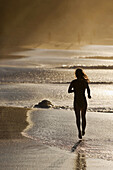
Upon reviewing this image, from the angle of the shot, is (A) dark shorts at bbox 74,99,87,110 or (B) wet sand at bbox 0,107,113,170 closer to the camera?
(B) wet sand at bbox 0,107,113,170

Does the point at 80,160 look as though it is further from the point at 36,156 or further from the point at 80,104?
the point at 80,104

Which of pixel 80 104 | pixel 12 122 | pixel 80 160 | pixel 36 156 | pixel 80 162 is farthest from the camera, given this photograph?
pixel 12 122

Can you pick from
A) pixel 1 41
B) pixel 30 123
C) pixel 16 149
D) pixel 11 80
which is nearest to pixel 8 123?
pixel 30 123

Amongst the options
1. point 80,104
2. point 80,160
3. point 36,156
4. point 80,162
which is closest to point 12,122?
point 80,104

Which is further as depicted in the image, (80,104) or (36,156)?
(80,104)

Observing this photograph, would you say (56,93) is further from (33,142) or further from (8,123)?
(33,142)

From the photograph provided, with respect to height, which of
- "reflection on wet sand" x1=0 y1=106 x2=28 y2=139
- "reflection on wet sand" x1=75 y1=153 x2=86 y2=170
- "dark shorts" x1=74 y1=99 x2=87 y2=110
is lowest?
"reflection on wet sand" x1=75 y1=153 x2=86 y2=170

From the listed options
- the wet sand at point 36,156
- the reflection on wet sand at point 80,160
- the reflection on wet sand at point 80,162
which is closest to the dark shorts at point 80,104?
the wet sand at point 36,156

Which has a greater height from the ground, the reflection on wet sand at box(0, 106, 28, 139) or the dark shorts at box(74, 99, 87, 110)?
the dark shorts at box(74, 99, 87, 110)

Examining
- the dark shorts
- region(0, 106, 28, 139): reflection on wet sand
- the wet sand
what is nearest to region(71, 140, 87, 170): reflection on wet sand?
the wet sand

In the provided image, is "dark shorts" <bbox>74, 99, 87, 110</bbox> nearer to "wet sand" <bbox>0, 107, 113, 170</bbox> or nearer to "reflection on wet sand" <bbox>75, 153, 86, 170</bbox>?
"wet sand" <bbox>0, 107, 113, 170</bbox>

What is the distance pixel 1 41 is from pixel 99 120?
273 ft

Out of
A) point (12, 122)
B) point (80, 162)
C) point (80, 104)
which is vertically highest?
point (80, 104)

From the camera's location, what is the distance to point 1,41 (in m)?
96.9
